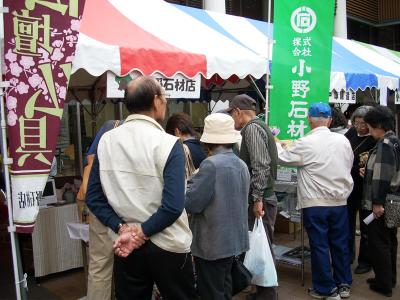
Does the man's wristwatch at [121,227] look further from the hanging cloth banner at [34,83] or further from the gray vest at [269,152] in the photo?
the gray vest at [269,152]

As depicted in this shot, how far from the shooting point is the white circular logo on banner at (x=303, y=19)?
4.56 m

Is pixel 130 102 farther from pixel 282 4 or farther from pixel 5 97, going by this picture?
pixel 282 4

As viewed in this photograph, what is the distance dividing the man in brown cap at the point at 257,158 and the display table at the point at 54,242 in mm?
2049

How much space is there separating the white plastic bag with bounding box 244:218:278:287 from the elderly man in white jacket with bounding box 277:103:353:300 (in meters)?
0.66

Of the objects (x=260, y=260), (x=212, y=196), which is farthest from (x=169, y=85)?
(x=260, y=260)

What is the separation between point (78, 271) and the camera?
16.0ft

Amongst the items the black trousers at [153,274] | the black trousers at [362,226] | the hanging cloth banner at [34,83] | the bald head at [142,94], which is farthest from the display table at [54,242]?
the black trousers at [362,226]

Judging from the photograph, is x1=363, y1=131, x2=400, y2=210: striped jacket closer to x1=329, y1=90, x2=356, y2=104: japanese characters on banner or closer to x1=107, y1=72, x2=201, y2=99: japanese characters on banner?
x1=107, y1=72, x2=201, y2=99: japanese characters on banner

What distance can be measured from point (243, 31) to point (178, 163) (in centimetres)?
478

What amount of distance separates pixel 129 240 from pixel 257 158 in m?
1.79

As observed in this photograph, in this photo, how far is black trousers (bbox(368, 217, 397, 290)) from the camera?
4.01 meters

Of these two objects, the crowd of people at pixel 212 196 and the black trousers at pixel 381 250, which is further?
the black trousers at pixel 381 250

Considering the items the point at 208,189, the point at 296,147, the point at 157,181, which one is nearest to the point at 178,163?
the point at 157,181

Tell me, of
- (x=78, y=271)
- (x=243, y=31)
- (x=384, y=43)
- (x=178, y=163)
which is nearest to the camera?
(x=178, y=163)
